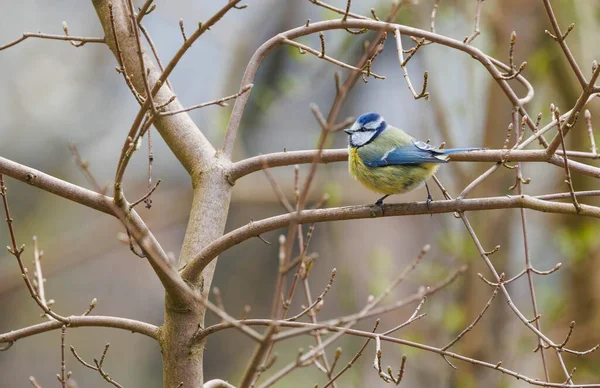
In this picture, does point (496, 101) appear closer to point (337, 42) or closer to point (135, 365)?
point (337, 42)

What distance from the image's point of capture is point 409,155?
282cm

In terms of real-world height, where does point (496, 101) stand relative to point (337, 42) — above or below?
below

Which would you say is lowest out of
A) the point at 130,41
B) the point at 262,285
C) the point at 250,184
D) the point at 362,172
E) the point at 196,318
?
the point at 196,318

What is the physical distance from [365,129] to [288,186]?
288 cm

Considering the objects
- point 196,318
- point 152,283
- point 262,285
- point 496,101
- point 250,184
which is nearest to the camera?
point 196,318

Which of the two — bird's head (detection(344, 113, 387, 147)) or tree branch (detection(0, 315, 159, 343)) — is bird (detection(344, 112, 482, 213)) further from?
tree branch (detection(0, 315, 159, 343))

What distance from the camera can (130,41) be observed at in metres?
2.78

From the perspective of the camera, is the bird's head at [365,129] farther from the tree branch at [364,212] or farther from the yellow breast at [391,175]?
the tree branch at [364,212]

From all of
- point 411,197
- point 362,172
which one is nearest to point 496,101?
point 411,197

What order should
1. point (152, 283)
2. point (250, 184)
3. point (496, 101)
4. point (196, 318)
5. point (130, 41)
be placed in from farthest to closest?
point (152, 283) → point (250, 184) → point (496, 101) → point (130, 41) → point (196, 318)

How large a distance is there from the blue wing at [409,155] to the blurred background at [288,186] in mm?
2429

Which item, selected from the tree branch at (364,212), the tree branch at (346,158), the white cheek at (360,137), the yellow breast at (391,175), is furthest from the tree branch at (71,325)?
the white cheek at (360,137)

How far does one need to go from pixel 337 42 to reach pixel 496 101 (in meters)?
1.68

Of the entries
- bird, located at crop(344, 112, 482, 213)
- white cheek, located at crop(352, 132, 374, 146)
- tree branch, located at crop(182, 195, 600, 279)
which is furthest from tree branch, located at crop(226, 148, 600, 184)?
white cheek, located at crop(352, 132, 374, 146)
